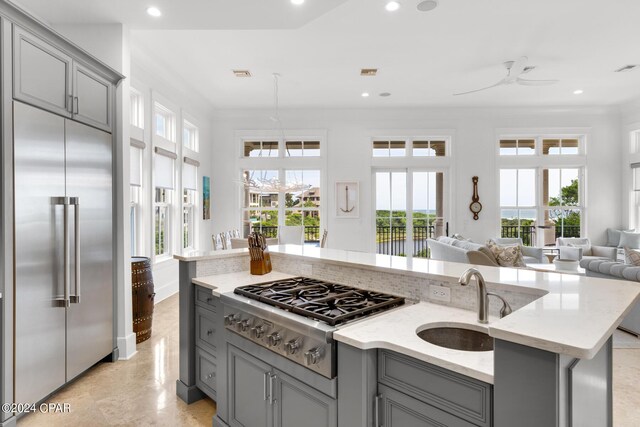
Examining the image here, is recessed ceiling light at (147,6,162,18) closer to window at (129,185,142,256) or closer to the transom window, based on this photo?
window at (129,185,142,256)

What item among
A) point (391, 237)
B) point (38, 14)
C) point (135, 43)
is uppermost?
point (135, 43)

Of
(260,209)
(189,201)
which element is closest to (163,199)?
(189,201)

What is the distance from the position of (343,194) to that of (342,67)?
9.16 feet

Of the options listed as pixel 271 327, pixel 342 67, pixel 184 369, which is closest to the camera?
pixel 271 327

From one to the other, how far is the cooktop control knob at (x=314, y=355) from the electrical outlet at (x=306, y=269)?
3.07 ft

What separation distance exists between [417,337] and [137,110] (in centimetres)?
466

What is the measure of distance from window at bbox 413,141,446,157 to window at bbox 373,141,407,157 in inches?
10.3

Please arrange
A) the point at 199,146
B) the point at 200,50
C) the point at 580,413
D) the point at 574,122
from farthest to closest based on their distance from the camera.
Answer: the point at 574,122 < the point at 199,146 < the point at 200,50 < the point at 580,413

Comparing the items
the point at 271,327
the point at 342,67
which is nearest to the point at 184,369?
the point at 271,327

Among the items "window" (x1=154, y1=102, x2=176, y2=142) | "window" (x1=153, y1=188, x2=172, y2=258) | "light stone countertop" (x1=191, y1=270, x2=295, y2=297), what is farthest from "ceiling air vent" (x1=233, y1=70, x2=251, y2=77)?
"light stone countertop" (x1=191, y1=270, x2=295, y2=297)

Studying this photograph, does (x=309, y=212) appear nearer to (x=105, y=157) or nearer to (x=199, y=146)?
(x=199, y=146)

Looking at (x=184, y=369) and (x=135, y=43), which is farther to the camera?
(x=135, y=43)

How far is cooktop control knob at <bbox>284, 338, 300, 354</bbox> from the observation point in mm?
1451

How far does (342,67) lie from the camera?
16.7ft
